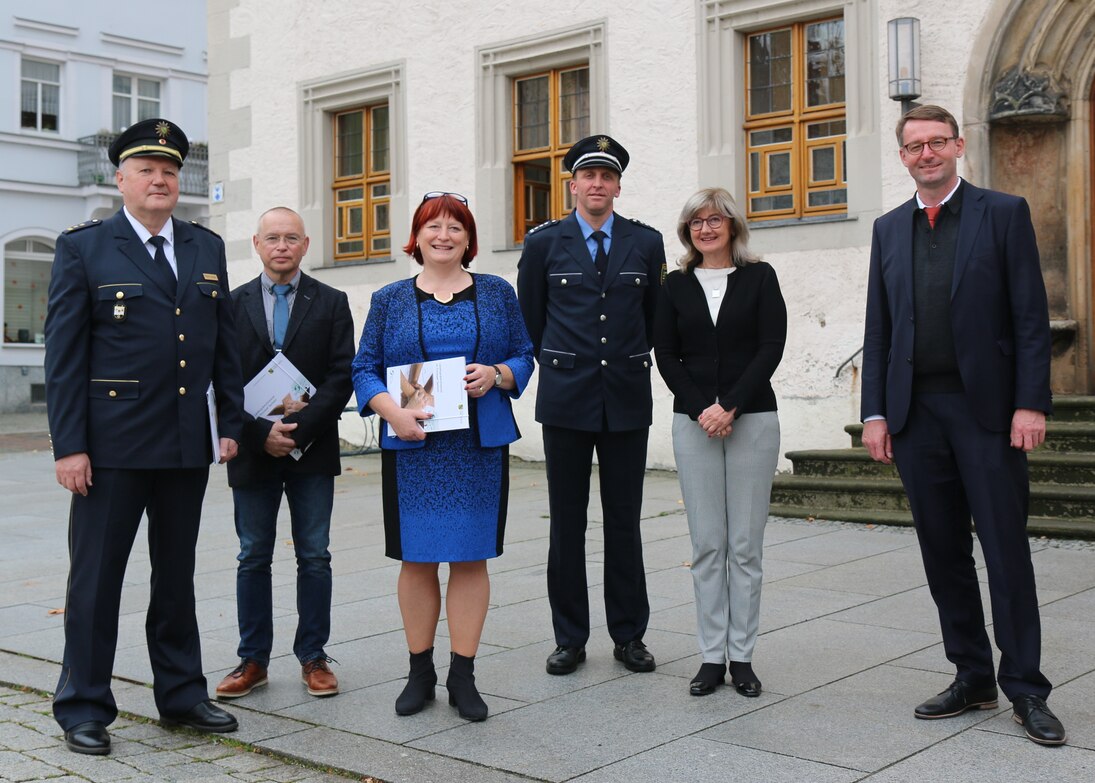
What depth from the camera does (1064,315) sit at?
32.3 ft

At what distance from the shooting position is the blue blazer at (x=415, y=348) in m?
4.79

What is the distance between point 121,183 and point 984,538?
10.6 feet

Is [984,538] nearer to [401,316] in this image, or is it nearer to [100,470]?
[401,316]

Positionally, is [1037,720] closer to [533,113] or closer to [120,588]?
[120,588]

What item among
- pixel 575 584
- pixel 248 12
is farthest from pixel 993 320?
pixel 248 12

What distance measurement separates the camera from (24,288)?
27766 millimetres

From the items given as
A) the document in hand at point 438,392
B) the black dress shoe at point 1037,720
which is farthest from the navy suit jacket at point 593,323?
the black dress shoe at point 1037,720

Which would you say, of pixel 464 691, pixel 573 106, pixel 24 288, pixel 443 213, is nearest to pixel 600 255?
pixel 443 213

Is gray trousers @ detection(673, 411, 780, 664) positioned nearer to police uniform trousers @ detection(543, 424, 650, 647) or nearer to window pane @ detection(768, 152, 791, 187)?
police uniform trousers @ detection(543, 424, 650, 647)

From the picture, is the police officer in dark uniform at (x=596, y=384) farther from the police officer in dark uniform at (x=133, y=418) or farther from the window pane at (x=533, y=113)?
the window pane at (x=533, y=113)

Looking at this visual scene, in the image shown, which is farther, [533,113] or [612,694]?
[533,113]

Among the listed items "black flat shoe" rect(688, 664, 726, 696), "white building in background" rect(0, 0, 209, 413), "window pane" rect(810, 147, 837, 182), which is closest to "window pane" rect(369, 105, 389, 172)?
"window pane" rect(810, 147, 837, 182)

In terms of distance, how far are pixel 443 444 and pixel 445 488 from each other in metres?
0.16

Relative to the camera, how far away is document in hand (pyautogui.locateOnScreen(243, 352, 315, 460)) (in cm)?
507
